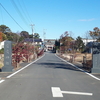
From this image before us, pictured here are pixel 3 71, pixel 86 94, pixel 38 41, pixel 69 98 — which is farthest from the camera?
pixel 38 41

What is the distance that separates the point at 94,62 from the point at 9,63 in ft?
22.2

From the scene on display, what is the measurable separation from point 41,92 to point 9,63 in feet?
25.2

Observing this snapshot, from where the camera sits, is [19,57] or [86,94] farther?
[19,57]

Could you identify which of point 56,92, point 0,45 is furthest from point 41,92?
point 0,45

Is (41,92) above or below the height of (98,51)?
below

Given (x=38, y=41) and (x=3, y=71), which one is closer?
(x=3, y=71)

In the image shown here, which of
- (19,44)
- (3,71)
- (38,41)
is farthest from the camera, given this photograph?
(38,41)

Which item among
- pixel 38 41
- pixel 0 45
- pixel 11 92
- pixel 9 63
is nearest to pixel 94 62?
pixel 9 63

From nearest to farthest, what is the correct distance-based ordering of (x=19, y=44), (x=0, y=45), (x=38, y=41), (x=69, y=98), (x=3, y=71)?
(x=69, y=98), (x=3, y=71), (x=19, y=44), (x=0, y=45), (x=38, y=41)

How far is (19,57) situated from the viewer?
19531 millimetres

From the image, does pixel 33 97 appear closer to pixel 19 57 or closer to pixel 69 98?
pixel 69 98

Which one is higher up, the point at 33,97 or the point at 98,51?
the point at 98,51

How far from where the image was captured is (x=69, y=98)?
737 cm

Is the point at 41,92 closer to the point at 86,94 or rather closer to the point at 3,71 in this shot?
the point at 86,94
